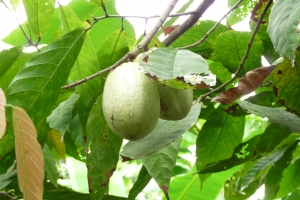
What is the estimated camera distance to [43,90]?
3.26 feet

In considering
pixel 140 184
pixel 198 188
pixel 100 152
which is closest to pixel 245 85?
pixel 100 152

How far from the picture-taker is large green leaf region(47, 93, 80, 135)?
112 centimetres

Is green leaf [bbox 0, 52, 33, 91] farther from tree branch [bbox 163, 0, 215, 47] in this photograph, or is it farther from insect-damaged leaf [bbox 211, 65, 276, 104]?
insect-damaged leaf [bbox 211, 65, 276, 104]

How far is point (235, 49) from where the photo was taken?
45.3 inches

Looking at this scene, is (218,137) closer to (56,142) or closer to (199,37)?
(199,37)

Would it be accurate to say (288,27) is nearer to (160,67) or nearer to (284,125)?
(160,67)

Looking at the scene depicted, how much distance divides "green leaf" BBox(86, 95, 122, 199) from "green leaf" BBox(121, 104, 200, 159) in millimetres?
131

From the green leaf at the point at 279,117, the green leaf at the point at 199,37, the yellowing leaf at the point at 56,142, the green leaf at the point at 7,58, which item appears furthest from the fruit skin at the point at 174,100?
the yellowing leaf at the point at 56,142

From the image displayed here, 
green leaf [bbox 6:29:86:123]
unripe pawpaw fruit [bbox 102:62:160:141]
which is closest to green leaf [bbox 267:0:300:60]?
unripe pawpaw fruit [bbox 102:62:160:141]

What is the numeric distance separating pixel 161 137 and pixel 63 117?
330 mm

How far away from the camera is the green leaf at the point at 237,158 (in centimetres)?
129

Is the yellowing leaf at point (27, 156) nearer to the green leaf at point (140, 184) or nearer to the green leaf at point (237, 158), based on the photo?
the green leaf at point (140, 184)

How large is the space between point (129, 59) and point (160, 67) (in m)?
0.18

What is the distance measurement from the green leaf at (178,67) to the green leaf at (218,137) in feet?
2.05
